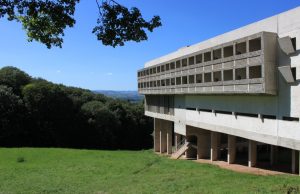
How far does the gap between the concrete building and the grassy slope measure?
3885mm

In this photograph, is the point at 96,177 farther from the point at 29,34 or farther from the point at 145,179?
the point at 29,34

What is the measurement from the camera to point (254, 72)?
26.1 metres

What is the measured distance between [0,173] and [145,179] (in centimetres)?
1320

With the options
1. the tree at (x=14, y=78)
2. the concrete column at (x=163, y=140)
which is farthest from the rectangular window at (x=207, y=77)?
the tree at (x=14, y=78)

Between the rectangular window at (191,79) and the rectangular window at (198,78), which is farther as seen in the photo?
the rectangular window at (191,79)

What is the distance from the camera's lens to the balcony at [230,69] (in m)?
24.0

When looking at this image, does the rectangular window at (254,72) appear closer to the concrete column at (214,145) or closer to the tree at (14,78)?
the concrete column at (214,145)

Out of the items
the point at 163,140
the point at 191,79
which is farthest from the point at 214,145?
the point at 163,140

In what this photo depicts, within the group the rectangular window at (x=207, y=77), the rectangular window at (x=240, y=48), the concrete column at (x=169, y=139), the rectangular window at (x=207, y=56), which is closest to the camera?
the rectangular window at (x=240, y=48)

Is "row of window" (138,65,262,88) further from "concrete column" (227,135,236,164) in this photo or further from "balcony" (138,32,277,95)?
"concrete column" (227,135,236,164)

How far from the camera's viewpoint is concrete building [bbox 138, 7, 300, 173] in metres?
23.3

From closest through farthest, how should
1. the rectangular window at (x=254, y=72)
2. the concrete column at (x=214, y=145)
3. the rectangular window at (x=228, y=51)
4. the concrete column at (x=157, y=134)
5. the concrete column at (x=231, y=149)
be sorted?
the rectangular window at (x=254, y=72) → the rectangular window at (x=228, y=51) → the concrete column at (x=231, y=149) → the concrete column at (x=214, y=145) → the concrete column at (x=157, y=134)

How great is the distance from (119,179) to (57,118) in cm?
4448

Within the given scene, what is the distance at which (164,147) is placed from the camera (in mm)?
56750
